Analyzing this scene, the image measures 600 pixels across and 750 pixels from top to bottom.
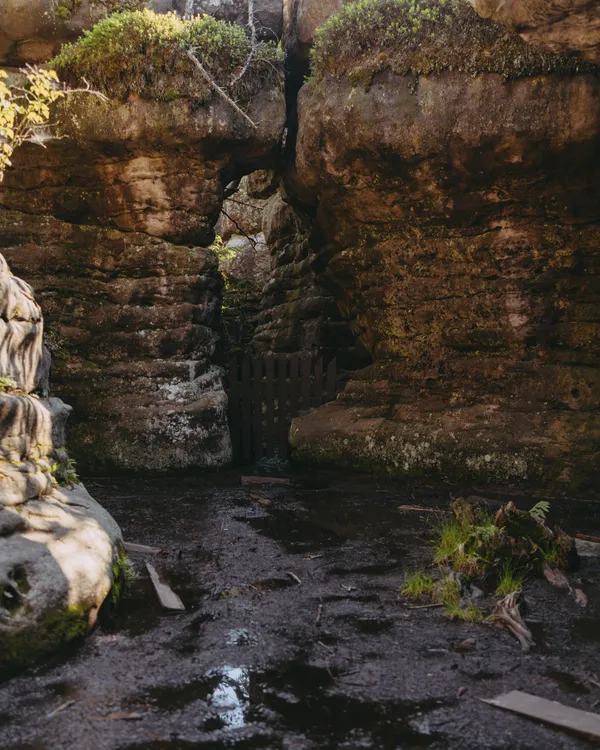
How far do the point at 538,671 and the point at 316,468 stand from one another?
18.8ft

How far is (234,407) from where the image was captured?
10008 mm

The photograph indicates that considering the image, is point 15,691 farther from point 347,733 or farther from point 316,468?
point 316,468

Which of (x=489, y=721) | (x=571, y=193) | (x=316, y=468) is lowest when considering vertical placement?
(x=316, y=468)

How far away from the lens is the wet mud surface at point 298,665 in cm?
277

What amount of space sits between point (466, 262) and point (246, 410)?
3776 mm

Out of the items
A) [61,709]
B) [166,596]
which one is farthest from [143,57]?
[61,709]

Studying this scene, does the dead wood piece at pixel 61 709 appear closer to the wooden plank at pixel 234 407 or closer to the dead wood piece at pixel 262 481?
the dead wood piece at pixel 262 481

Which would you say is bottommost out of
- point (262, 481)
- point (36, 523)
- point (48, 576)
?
point (262, 481)

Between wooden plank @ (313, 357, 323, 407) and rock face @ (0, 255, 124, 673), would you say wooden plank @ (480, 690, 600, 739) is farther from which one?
wooden plank @ (313, 357, 323, 407)

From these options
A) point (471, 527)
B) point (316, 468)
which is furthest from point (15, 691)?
point (316, 468)

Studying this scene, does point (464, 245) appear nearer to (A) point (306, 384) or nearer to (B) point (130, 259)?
(A) point (306, 384)

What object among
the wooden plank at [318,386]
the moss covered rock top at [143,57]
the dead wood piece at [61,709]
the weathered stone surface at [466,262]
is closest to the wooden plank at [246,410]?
the wooden plank at [318,386]

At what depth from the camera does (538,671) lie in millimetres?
3363

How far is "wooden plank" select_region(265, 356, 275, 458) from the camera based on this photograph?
10047 millimetres
